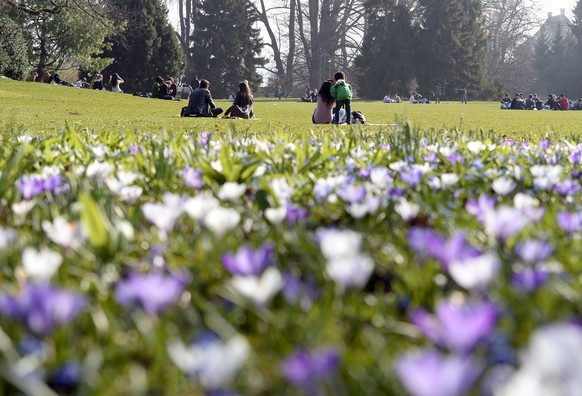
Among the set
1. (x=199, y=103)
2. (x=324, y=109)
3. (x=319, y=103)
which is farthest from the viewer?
(x=199, y=103)

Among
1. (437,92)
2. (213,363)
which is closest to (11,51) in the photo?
(437,92)

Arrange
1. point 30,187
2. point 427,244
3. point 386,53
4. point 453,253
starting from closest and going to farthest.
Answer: point 453,253, point 427,244, point 30,187, point 386,53

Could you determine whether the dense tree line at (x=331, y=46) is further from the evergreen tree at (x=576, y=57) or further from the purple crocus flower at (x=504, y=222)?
the purple crocus flower at (x=504, y=222)

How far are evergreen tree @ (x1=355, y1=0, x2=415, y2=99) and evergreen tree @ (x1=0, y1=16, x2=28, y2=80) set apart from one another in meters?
27.0

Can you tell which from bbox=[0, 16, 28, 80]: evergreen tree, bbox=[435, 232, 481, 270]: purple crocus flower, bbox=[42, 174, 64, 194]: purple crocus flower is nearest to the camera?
bbox=[435, 232, 481, 270]: purple crocus flower

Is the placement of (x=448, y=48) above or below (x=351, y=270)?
above

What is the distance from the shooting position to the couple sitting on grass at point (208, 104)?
617 inches

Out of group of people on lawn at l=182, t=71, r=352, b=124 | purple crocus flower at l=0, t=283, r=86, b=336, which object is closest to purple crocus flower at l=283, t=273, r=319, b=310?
purple crocus flower at l=0, t=283, r=86, b=336

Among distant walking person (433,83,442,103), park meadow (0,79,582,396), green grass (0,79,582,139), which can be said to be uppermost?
distant walking person (433,83,442,103)

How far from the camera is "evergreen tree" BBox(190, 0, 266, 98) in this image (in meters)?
53.9

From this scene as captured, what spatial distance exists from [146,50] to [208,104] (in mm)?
28891

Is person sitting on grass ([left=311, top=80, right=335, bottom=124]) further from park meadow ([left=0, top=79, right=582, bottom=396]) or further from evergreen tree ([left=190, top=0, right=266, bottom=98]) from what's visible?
evergreen tree ([left=190, top=0, right=266, bottom=98])

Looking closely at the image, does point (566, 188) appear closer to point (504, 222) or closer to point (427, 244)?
point (504, 222)

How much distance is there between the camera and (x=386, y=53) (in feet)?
171
